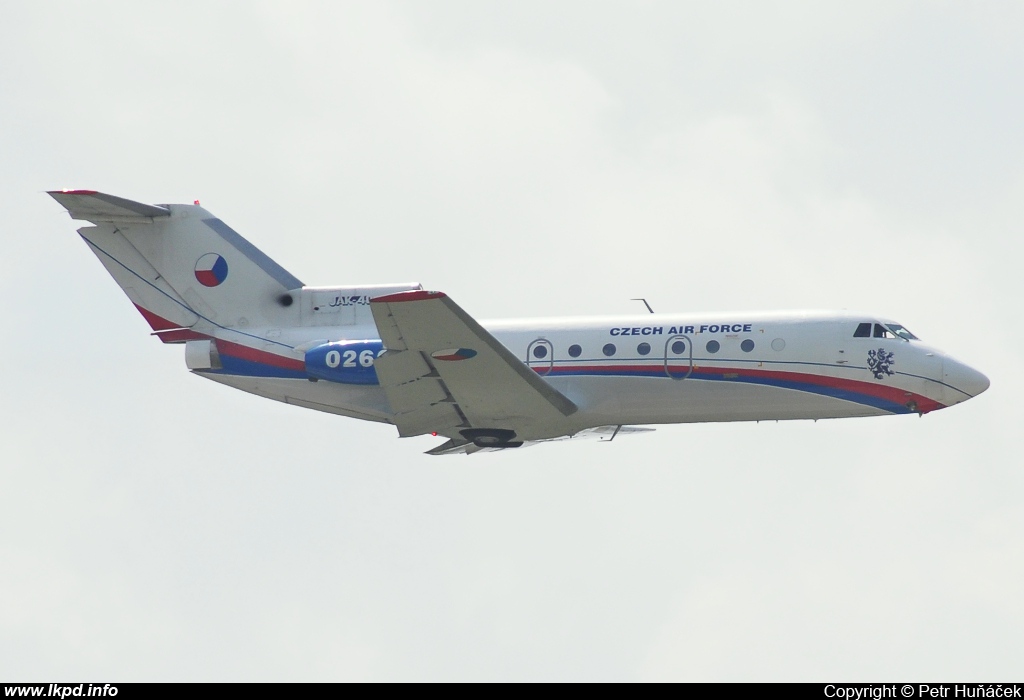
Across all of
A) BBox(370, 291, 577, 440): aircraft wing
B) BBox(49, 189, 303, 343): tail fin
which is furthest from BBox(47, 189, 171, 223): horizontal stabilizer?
BBox(370, 291, 577, 440): aircraft wing

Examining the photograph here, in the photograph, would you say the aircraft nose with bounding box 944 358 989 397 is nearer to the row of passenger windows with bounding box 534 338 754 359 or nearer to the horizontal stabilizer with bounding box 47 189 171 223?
the row of passenger windows with bounding box 534 338 754 359

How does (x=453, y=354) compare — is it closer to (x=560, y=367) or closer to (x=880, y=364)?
(x=560, y=367)

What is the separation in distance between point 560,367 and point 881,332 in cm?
→ 686

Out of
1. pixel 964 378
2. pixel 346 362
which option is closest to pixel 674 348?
pixel 964 378

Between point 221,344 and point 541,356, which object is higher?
point 541,356

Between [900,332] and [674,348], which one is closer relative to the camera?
[674,348]

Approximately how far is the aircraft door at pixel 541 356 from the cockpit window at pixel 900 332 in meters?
7.23

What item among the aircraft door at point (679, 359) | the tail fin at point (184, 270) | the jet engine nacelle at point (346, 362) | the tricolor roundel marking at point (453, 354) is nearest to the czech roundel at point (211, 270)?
the tail fin at point (184, 270)

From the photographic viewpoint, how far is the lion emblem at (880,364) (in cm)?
2908

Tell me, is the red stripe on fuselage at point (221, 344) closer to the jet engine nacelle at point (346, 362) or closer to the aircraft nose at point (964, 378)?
the jet engine nacelle at point (346, 362)

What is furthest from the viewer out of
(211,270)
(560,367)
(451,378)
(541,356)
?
(211,270)

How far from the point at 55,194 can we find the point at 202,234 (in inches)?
134

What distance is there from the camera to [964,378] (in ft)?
95.2

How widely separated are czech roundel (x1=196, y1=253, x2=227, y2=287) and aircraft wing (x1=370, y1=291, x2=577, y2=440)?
18.7 ft
